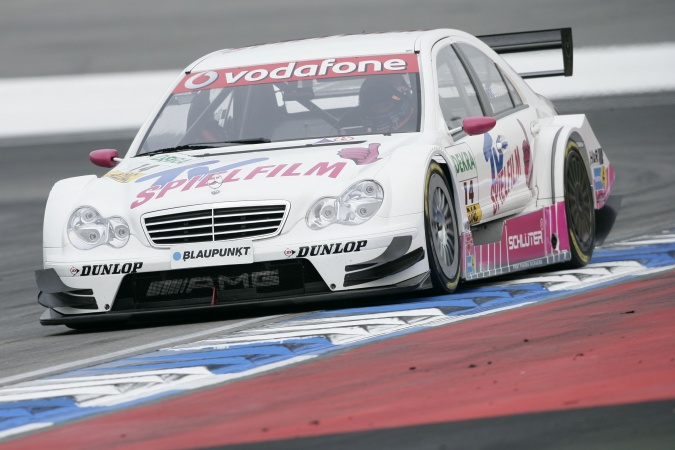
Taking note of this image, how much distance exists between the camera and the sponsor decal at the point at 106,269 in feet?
24.4

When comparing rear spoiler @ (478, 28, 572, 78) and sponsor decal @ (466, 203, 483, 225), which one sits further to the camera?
rear spoiler @ (478, 28, 572, 78)

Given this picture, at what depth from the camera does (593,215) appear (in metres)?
9.66

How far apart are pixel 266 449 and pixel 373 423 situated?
38cm

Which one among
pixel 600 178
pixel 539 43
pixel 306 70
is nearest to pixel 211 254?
pixel 306 70

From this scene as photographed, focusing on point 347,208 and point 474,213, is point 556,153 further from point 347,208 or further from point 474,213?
point 347,208

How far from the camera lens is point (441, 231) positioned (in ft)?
25.3

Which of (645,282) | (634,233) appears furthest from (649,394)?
(634,233)

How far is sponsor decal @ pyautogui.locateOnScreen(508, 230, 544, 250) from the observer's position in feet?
28.4

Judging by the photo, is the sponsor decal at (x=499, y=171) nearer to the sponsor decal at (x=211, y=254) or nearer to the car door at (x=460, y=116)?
the car door at (x=460, y=116)

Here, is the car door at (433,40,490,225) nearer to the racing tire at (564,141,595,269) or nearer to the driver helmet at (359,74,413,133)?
the driver helmet at (359,74,413,133)

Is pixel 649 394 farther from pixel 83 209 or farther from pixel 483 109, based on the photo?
pixel 483 109

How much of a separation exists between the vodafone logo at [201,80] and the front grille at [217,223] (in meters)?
1.67

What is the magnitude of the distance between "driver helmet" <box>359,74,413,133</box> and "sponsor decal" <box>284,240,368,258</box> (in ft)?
3.48

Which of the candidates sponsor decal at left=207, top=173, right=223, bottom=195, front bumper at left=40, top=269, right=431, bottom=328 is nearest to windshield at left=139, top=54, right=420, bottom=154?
sponsor decal at left=207, top=173, right=223, bottom=195
